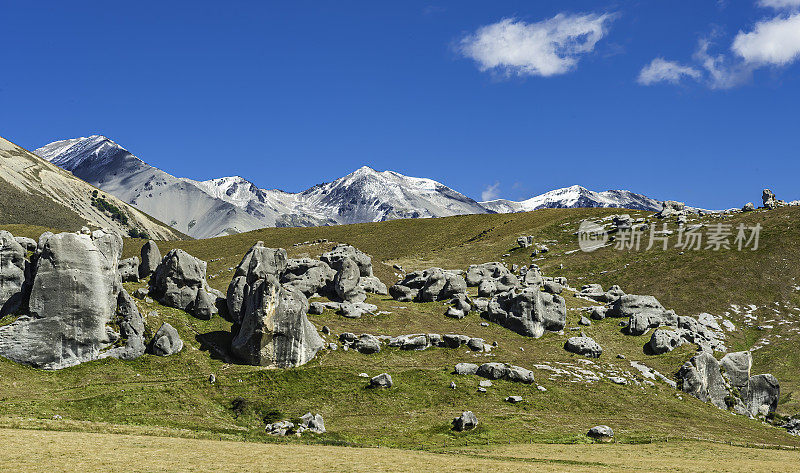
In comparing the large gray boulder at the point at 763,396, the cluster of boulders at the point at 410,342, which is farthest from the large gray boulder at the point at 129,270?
the large gray boulder at the point at 763,396

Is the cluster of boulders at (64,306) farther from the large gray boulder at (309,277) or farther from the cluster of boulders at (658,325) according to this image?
the cluster of boulders at (658,325)

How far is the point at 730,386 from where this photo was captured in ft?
266

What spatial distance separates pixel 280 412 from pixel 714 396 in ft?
179

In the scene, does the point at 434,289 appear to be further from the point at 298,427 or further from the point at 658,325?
the point at 298,427

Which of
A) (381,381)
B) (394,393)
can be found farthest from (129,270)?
(394,393)

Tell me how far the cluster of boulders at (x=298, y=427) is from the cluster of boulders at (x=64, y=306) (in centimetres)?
2069

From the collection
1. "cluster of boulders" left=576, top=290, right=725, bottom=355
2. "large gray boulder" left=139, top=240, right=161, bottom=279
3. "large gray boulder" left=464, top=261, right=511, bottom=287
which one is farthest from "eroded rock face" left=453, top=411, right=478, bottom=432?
"large gray boulder" left=139, top=240, right=161, bottom=279

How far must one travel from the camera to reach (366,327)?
8606 cm

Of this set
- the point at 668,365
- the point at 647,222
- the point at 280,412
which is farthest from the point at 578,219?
the point at 280,412

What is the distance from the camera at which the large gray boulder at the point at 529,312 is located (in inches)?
3580

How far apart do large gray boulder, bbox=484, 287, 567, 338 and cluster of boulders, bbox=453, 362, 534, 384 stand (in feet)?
51.5

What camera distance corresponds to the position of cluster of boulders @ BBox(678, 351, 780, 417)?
78.8 metres

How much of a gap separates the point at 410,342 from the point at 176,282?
1253 inches

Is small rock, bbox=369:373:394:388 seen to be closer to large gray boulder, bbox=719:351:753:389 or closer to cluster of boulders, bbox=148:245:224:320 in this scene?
cluster of boulders, bbox=148:245:224:320
